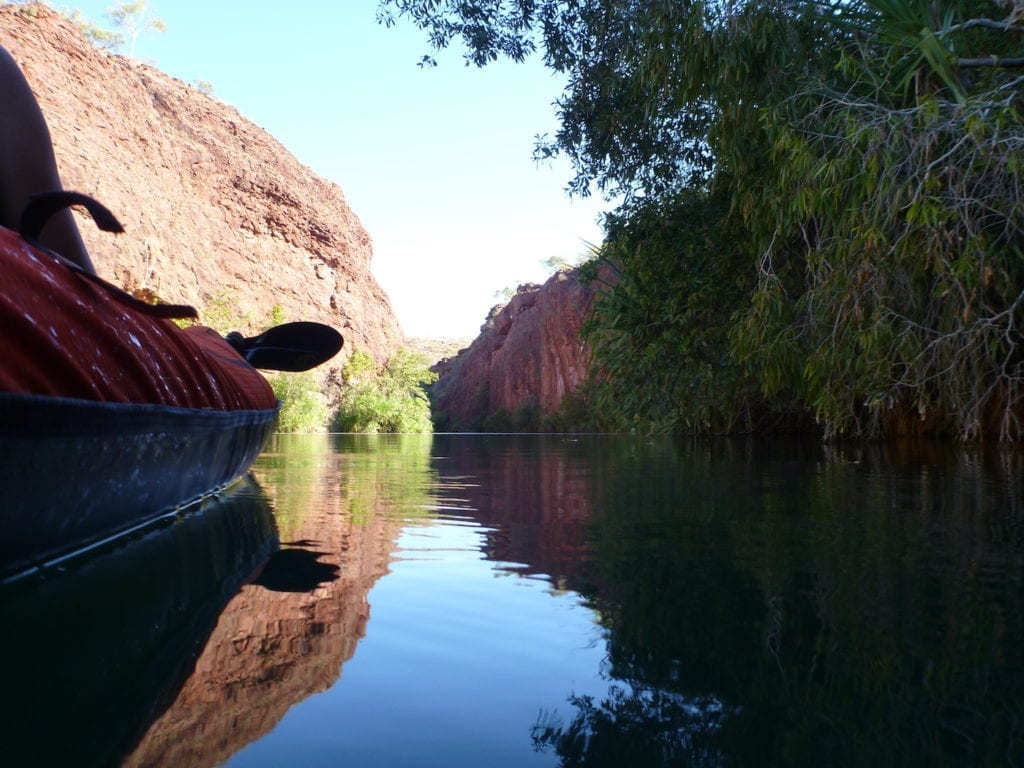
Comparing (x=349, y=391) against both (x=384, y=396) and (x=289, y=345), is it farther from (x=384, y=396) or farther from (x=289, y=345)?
(x=289, y=345)

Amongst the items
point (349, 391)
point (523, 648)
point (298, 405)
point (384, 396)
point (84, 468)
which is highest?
point (349, 391)

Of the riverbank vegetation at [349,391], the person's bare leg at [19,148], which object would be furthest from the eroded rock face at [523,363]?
the person's bare leg at [19,148]

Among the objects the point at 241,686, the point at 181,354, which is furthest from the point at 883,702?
the point at 181,354

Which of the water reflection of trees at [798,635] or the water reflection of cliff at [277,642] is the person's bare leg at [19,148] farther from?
the water reflection of trees at [798,635]

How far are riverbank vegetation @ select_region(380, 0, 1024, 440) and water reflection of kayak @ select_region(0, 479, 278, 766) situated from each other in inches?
115

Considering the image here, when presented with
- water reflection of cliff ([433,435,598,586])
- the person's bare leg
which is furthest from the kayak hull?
water reflection of cliff ([433,435,598,586])

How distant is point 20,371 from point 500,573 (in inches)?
25.7

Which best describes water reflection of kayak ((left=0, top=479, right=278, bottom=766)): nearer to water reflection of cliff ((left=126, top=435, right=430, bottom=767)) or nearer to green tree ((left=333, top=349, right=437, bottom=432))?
water reflection of cliff ((left=126, top=435, right=430, bottom=767))

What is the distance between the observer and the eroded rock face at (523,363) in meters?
38.6

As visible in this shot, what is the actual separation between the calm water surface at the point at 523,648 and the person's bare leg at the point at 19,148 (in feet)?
2.35

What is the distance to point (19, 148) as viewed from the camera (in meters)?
1.39

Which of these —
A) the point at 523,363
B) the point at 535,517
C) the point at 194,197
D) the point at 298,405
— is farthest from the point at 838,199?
the point at 523,363

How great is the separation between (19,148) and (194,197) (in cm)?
3243

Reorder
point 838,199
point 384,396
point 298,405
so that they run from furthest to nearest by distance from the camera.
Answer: point 384,396, point 298,405, point 838,199
